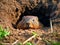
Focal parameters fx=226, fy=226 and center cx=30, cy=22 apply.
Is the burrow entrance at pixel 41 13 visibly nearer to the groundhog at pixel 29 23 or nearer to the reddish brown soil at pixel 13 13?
the reddish brown soil at pixel 13 13

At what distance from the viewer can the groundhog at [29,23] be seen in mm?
4676

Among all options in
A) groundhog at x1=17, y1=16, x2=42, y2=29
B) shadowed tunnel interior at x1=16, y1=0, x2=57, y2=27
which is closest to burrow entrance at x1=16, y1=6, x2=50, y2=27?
shadowed tunnel interior at x1=16, y1=0, x2=57, y2=27

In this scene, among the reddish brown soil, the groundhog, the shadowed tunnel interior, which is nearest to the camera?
the reddish brown soil

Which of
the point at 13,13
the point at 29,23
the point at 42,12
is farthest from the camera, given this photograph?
the point at 42,12

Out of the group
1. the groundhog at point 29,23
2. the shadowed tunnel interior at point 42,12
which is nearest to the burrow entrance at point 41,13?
the shadowed tunnel interior at point 42,12

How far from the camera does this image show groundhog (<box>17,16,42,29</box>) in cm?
468

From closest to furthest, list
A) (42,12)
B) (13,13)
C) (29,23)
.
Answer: (29,23) < (13,13) < (42,12)

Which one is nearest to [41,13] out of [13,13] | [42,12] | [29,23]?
[42,12]

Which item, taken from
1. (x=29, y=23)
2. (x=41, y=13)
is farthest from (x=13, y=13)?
(x=41, y=13)

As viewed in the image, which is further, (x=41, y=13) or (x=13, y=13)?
(x=41, y=13)

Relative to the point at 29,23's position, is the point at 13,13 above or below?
above

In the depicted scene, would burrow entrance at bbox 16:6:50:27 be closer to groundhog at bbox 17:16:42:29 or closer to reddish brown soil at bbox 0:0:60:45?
reddish brown soil at bbox 0:0:60:45

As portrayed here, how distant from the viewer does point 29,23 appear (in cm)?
470

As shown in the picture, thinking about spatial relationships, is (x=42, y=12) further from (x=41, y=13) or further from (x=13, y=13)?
(x=13, y=13)
